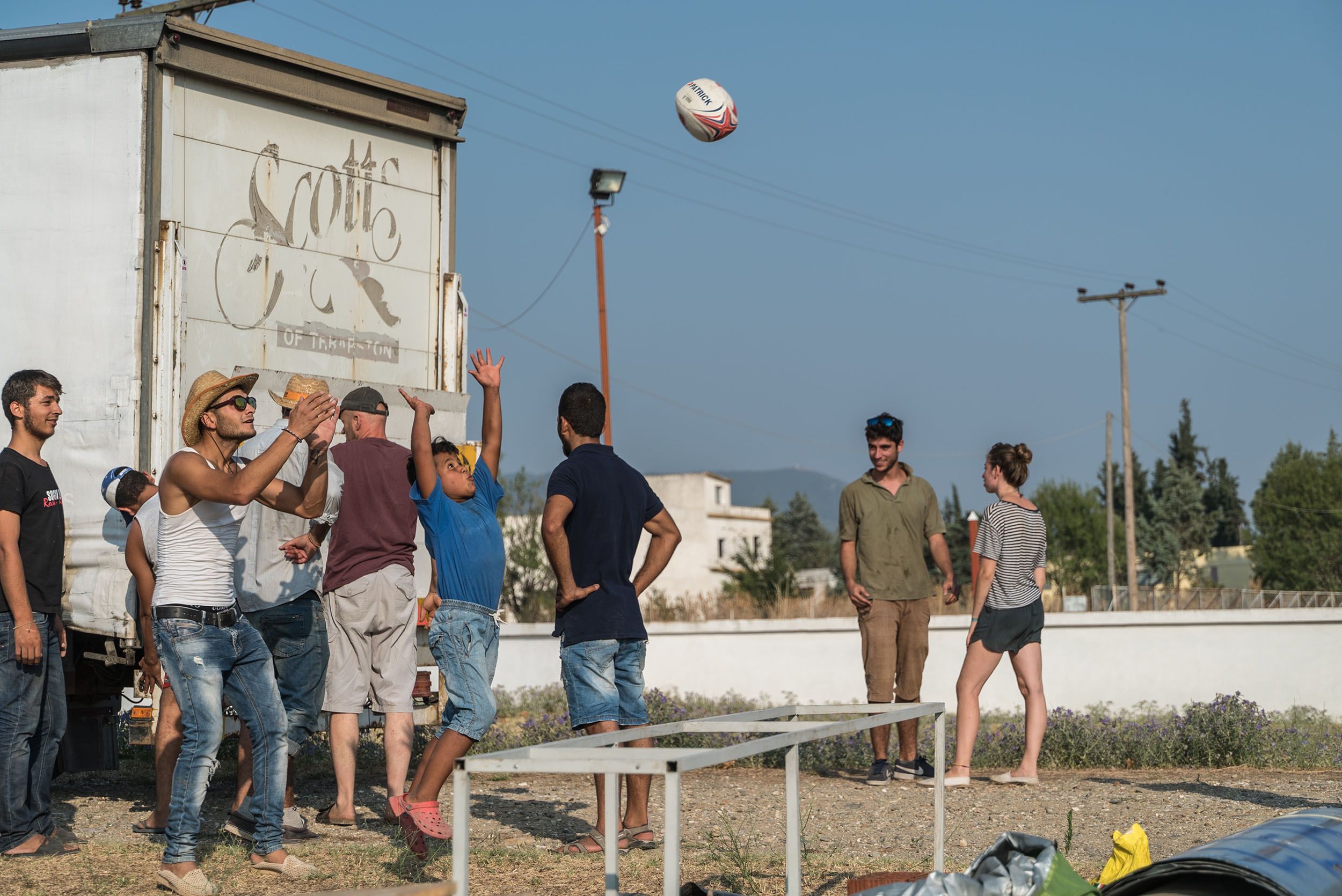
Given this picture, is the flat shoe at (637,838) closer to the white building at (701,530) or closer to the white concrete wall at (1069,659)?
the white concrete wall at (1069,659)

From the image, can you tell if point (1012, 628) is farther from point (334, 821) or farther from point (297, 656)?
point (297, 656)

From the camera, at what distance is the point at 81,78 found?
718 centimetres

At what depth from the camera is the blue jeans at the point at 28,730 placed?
230 inches

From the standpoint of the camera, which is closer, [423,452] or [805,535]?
[423,452]

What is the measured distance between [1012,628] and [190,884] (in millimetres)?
4976

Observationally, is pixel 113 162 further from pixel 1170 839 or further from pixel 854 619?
pixel 854 619

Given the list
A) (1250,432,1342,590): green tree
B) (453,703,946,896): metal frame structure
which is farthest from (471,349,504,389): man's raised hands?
(1250,432,1342,590): green tree

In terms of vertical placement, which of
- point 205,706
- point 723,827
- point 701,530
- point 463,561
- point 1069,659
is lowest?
point 723,827

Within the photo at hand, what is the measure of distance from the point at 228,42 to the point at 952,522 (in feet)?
211

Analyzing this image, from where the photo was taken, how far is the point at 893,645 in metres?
8.77

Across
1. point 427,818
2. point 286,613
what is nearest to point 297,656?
point 286,613

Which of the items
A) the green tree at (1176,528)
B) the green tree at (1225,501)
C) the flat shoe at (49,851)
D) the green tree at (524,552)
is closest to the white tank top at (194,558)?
the flat shoe at (49,851)

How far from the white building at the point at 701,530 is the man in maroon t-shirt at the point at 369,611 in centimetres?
5905

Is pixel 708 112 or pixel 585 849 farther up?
pixel 708 112
